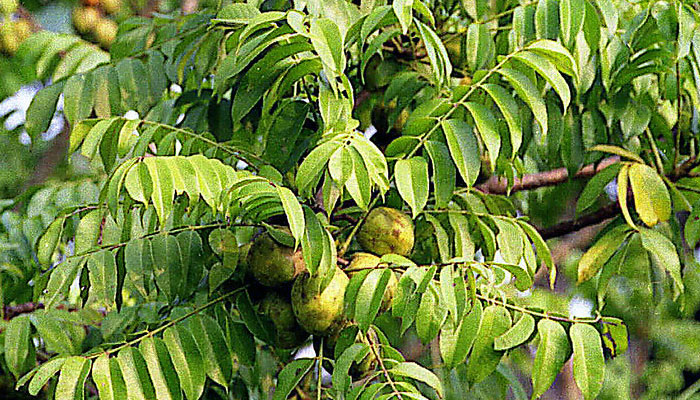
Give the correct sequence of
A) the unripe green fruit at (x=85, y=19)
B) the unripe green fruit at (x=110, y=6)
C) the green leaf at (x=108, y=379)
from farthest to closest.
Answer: the unripe green fruit at (x=110, y=6)
the unripe green fruit at (x=85, y=19)
the green leaf at (x=108, y=379)

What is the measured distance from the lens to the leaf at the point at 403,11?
1.42 m

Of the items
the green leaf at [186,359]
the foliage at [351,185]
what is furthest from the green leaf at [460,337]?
the green leaf at [186,359]

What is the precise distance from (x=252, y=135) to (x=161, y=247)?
48 centimetres

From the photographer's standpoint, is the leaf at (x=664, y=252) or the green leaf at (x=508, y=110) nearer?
the green leaf at (x=508, y=110)

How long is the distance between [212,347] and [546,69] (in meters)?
0.81

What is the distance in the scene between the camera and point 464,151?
143 cm

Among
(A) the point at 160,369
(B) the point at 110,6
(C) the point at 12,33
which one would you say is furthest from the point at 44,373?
(B) the point at 110,6

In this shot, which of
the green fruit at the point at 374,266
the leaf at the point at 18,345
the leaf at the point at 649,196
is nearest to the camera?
the green fruit at the point at 374,266

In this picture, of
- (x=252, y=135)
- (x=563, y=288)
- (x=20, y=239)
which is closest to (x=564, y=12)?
(x=252, y=135)

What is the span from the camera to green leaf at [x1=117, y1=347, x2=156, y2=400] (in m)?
1.38

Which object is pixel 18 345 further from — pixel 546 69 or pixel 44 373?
pixel 546 69

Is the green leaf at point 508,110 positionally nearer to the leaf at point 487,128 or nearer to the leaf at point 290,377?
the leaf at point 487,128

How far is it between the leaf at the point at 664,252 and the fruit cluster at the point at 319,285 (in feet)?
1.97

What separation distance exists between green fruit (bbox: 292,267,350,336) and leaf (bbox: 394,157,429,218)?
195 millimetres
